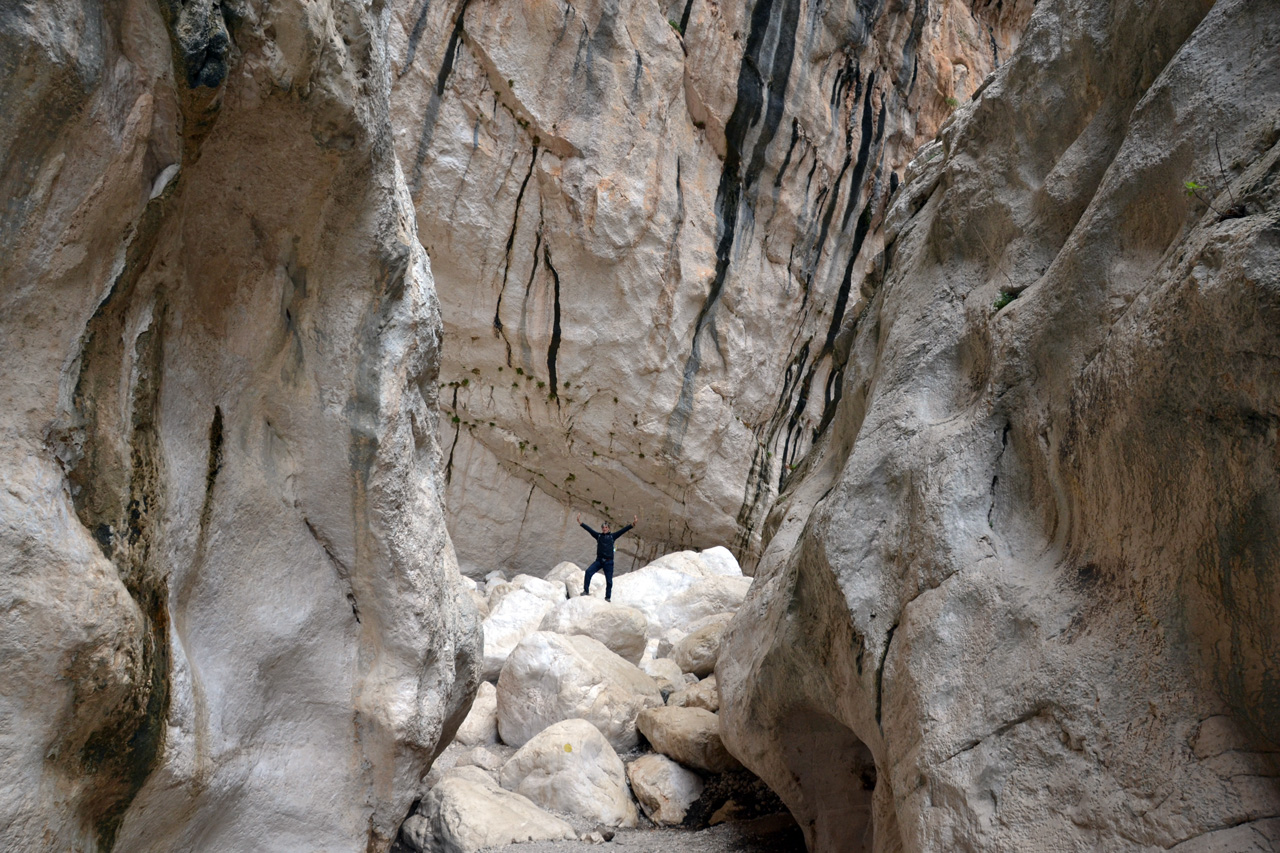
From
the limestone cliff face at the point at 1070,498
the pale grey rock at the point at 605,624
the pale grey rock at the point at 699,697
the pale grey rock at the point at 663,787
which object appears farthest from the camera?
the pale grey rock at the point at 605,624

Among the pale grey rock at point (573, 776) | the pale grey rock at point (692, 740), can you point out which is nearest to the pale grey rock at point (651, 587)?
the pale grey rock at point (692, 740)

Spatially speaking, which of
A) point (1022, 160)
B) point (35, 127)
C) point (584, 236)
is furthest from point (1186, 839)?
point (584, 236)

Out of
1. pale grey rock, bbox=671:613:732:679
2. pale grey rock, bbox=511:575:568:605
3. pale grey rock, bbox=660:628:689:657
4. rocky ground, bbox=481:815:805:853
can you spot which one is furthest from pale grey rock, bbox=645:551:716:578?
rocky ground, bbox=481:815:805:853

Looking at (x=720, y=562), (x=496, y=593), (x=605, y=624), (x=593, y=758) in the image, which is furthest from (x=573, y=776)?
(x=720, y=562)

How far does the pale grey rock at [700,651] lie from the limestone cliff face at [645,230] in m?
4.50

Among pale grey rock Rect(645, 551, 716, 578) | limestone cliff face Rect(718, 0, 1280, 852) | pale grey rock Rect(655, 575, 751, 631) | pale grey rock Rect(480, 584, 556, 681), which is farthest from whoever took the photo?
pale grey rock Rect(645, 551, 716, 578)

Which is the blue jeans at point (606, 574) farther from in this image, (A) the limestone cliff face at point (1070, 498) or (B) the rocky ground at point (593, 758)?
(A) the limestone cliff face at point (1070, 498)

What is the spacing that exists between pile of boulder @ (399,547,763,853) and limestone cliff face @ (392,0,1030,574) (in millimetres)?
5068

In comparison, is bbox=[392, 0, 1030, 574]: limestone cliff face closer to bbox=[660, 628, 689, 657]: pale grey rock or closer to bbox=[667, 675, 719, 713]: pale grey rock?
bbox=[660, 628, 689, 657]: pale grey rock

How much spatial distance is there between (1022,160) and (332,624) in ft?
14.3

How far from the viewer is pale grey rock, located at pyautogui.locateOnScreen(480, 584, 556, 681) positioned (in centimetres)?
812

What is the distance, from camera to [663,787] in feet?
19.7

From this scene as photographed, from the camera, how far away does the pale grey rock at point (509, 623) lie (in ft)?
26.6

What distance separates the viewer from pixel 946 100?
52.3 feet
